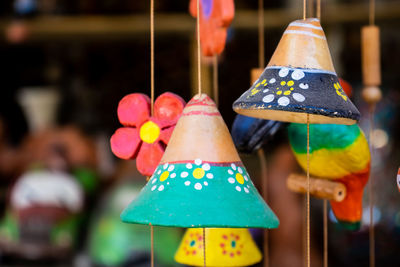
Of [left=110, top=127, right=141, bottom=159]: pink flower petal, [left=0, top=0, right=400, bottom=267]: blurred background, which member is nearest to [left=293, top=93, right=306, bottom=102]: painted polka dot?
[left=110, top=127, right=141, bottom=159]: pink flower petal

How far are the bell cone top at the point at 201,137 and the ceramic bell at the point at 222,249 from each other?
20cm

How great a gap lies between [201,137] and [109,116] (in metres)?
1.12

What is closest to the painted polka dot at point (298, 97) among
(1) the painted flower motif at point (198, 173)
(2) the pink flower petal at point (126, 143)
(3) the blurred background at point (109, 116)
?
(1) the painted flower motif at point (198, 173)

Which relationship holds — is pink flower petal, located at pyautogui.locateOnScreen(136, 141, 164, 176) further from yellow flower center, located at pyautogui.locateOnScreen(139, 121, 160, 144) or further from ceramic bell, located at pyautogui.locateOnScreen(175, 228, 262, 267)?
ceramic bell, located at pyautogui.locateOnScreen(175, 228, 262, 267)

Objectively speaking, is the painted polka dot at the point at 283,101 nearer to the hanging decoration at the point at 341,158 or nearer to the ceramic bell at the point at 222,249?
the hanging decoration at the point at 341,158

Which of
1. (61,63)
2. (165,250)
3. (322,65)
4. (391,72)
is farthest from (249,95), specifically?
(61,63)

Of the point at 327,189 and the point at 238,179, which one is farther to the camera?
the point at 327,189

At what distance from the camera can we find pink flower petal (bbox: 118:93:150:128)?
64cm

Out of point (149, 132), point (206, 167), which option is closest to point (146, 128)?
point (149, 132)

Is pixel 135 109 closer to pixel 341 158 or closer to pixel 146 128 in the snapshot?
pixel 146 128

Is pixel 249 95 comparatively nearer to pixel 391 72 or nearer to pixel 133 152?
pixel 133 152

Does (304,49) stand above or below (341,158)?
above

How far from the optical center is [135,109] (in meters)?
0.65

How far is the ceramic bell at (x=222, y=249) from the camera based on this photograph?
28.5 inches
